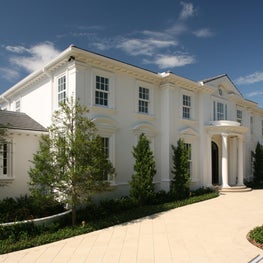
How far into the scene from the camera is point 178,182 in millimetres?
14898

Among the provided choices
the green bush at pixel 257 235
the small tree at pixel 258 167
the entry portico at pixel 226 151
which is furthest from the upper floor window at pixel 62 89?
the small tree at pixel 258 167

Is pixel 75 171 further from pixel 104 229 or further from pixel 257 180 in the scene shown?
pixel 257 180

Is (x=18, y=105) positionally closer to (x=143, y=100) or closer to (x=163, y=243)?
(x=143, y=100)

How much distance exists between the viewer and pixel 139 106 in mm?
15508

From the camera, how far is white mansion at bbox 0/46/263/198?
1310cm

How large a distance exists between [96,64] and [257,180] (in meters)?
17.8

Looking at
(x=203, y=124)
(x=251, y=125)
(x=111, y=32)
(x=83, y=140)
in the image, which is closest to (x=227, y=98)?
(x=203, y=124)

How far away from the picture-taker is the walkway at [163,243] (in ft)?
21.8

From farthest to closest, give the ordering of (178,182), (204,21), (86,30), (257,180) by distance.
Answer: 1. (257,180)
2. (178,182)
3. (204,21)
4. (86,30)

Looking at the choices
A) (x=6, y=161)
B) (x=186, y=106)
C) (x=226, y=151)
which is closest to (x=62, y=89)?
(x=6, y=161)

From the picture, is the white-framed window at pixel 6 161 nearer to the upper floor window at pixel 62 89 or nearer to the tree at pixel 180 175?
the upper floor window at pixel 62 89

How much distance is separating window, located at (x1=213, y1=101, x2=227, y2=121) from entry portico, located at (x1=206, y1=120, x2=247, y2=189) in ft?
4.48

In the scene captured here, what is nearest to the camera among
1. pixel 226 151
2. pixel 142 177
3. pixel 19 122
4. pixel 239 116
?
pixel 142 177

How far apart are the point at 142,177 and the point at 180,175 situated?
11.0ft
